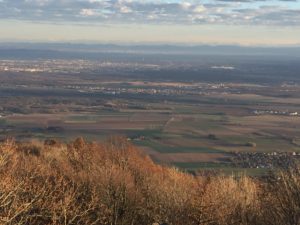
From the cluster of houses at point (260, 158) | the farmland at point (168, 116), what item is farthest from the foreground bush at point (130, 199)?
the farmland at point (168, 116)

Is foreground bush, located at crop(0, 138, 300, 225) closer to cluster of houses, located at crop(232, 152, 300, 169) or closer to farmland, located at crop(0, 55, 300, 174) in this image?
cluster of houses, located at crop(232, 152, 300, 169)

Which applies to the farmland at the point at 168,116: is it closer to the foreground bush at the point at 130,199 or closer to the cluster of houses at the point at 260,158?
the cluster of houses at the point at 260,158

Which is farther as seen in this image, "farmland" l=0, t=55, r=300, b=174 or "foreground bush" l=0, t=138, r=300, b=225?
"farmland" l=0, t=55, r=300, b=174

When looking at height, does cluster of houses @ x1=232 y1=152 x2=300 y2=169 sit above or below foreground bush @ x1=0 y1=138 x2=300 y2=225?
below

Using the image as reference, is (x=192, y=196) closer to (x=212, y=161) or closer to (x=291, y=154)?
(x=212, y=161)

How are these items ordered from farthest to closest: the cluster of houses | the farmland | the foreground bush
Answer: the farmland < the cluster of houses < the foreground bush

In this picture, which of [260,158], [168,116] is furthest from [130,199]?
[168,116]

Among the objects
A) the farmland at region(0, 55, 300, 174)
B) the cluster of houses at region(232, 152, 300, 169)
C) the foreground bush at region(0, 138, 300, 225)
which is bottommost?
the farmland at region(0, 55, 300, 174)

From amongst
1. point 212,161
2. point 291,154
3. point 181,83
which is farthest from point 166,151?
point 181,83

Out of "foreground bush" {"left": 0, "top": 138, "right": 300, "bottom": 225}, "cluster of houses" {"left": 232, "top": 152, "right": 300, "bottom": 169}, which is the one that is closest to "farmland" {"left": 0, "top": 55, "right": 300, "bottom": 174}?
"cluster of houses" {"left": 232, "top": 152, "right": 300, "bottom": 169}
